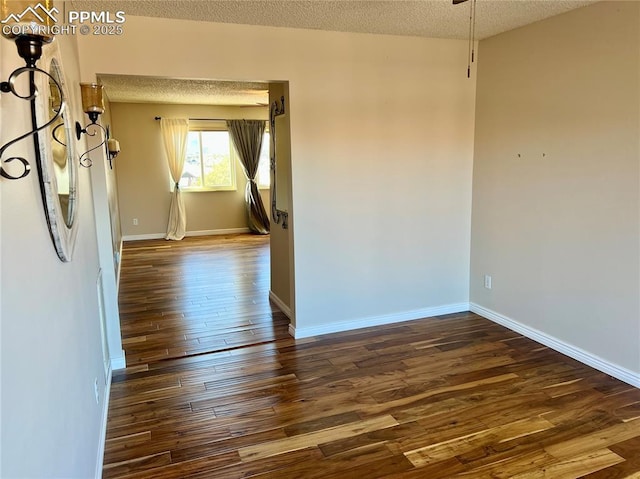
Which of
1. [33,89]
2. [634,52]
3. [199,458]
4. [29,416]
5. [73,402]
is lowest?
[199,458]

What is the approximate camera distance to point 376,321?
412 cm

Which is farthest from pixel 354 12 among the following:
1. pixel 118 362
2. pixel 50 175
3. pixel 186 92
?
pixel 186 92

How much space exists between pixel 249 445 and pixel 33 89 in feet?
6.40

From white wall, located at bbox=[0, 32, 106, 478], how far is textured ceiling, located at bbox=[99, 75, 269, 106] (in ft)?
13.7

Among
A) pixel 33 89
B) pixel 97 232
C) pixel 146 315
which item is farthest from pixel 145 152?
pixel 33 89

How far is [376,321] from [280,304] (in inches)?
40.7

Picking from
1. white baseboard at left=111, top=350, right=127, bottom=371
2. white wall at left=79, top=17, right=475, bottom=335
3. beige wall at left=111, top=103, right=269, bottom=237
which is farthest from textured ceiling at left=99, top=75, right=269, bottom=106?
white baseboard at left=111, top=350, right=127, bottom=371

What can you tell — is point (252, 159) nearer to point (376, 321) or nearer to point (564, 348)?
point (376, 321)

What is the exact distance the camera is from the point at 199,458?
2.34 meters

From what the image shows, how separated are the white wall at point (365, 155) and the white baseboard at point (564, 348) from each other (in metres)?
0.35

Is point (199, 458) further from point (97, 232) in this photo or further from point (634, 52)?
point (634, 52)

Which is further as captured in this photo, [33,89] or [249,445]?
[249,445]

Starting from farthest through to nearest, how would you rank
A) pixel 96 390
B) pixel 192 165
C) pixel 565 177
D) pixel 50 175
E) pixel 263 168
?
pixel 263 168, pixel 192 165, pixel 565 177, pixel 96 390, pixel 50 175

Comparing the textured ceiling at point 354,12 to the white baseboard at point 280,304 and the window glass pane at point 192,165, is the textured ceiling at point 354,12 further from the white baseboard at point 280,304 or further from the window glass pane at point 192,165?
the window glass pane at point 192,165
